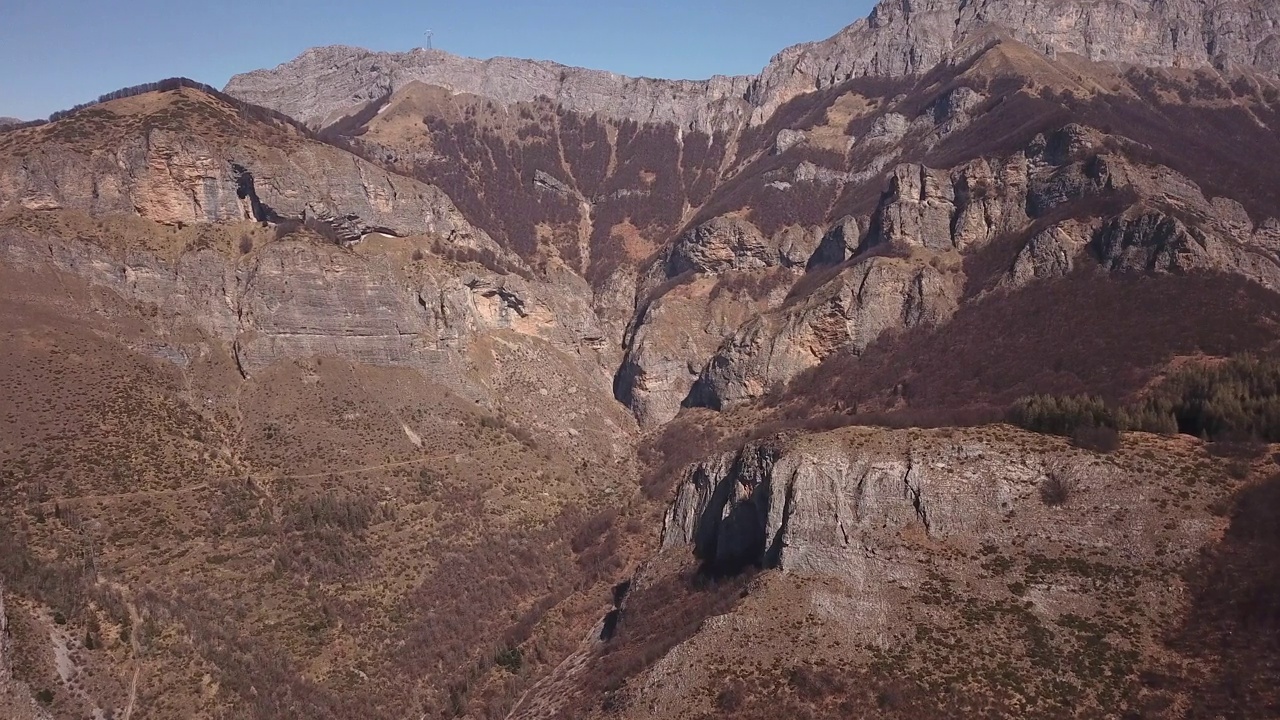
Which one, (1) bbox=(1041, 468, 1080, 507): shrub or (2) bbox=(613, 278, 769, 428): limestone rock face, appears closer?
(1) bbox=(1041, 468, 1080, 507): shrub

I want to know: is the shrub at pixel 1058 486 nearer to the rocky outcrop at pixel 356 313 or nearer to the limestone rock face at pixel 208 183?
the rocky outcrop at pixel 356 313

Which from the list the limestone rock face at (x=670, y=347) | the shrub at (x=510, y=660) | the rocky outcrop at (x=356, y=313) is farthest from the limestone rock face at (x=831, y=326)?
the shrub at (x=510, y=660)

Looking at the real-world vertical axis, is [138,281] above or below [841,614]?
above

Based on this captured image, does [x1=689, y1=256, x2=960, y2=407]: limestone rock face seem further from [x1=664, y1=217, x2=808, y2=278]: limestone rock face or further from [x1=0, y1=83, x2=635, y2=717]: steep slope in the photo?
[x1=664, y1=217, x2=808, y2=278]: limestone rock face

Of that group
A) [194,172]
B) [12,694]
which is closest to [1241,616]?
[12,694]

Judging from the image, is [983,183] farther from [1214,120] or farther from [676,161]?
[676,161]

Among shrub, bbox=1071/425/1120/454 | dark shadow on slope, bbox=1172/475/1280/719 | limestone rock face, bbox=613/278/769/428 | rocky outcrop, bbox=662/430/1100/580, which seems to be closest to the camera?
dark shadow on slope, bbox=1172/475/1280/719

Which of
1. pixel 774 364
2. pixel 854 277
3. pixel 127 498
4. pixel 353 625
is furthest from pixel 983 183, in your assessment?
pixel 127 498

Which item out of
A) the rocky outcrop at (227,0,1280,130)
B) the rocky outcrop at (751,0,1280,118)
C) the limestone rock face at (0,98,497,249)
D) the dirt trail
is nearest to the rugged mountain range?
the dirt trail
